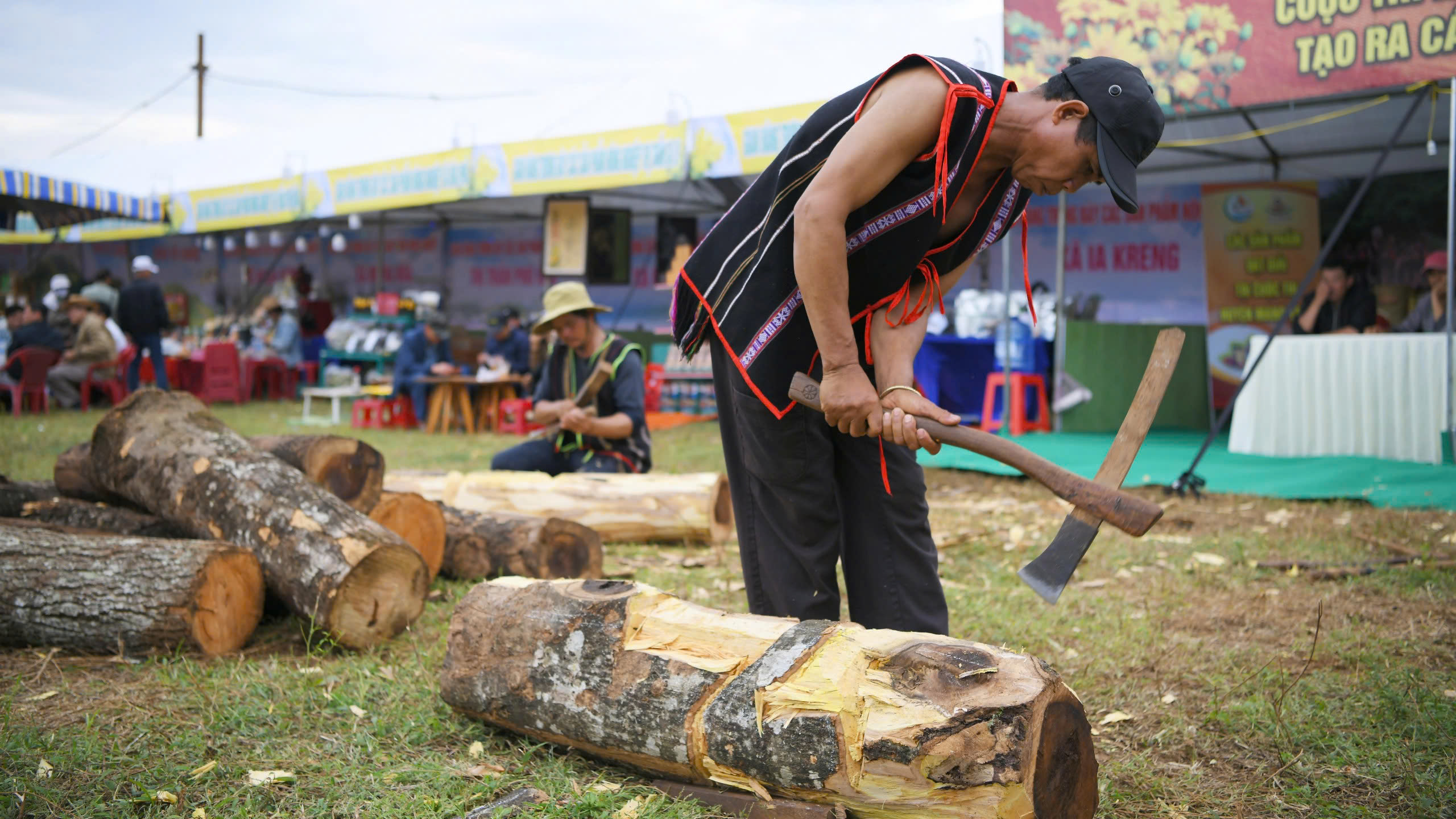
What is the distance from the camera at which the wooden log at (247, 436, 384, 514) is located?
3795 mm

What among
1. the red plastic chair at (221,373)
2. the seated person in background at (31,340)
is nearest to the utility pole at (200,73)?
the red plastic chair at (221,373)

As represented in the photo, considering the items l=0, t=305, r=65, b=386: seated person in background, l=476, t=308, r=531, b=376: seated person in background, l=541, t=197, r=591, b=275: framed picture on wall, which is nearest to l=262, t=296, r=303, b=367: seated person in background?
l=0, t=305, r=65, b=386: seated person in background

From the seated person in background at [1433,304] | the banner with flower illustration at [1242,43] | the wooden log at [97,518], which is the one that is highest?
the banner with flower illustration at [1242,43]

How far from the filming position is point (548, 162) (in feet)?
33.7

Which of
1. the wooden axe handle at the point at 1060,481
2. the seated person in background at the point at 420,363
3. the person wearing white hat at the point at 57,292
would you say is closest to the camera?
the wooden axe handle at the point at 1060,481

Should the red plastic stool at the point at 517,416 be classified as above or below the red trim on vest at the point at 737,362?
below

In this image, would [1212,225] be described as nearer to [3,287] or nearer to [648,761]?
[648,761]

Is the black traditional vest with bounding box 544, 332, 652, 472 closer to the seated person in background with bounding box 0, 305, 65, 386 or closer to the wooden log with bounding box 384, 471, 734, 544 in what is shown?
the wooden log with bounding box 384, 471, 734, 544

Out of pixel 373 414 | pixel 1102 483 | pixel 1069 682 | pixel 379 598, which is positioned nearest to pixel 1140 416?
pixel 1102 483

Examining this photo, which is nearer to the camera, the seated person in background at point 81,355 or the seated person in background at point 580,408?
the seated person in background at point 580,408

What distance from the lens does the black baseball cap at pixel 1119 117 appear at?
6.23 ft

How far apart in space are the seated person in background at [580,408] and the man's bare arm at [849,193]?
299 cm

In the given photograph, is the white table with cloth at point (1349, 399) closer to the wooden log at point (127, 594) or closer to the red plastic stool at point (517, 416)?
the wooden log at point (127, 594)

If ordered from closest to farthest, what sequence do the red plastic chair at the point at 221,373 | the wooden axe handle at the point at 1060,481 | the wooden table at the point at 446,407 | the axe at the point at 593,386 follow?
the wooden axe handle at the point at 1060,481, the axe at the point at 593,386, the wooden table at the point at 446,407, the red plastic chair at the point at 221,373
